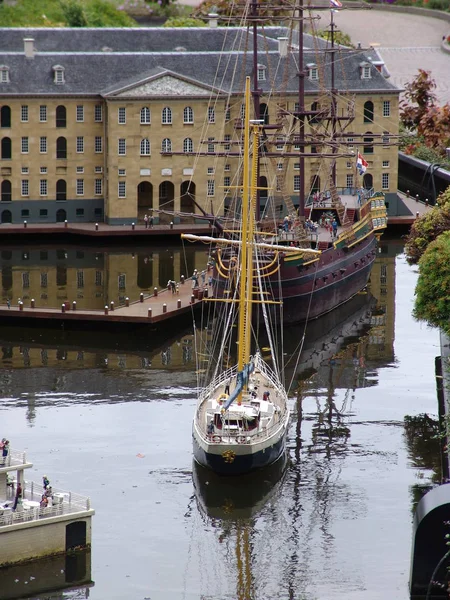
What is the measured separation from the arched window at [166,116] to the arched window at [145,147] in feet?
6.62

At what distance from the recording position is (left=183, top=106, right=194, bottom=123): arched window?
130000 mm

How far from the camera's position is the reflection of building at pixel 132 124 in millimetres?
129375

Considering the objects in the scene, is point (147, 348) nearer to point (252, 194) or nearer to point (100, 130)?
point (252, 194)

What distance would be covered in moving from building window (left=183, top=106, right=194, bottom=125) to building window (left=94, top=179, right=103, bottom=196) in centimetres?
888

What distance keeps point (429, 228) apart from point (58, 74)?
4538 centimetres

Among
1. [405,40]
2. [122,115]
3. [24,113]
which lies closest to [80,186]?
[122,115]

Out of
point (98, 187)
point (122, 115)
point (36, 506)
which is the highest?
point (122, 115)

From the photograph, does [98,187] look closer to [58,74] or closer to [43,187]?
Result: [43,187]

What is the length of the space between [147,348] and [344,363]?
1171 centimetres

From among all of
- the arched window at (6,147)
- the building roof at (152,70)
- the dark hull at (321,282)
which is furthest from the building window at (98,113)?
the dark hull at (321,282)

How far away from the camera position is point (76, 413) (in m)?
82.0

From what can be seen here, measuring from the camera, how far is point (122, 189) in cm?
13038

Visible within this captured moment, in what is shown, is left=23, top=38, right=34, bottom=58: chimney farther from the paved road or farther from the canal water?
the paved road

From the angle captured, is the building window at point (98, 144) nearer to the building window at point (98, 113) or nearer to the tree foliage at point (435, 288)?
the building window at point (98, 113)
